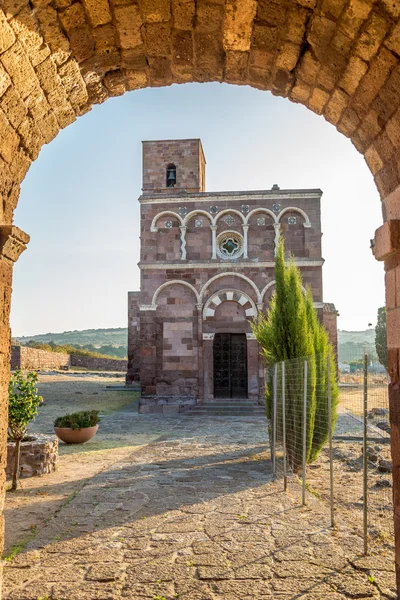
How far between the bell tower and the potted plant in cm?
1270

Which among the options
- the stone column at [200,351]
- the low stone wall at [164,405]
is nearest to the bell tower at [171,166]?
the stone column at [200,351]

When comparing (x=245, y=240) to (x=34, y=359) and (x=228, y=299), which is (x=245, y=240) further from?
(x=34, y=359)

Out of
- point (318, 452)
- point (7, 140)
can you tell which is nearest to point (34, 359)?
point (318, 452)

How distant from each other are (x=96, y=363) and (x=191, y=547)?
128 feet

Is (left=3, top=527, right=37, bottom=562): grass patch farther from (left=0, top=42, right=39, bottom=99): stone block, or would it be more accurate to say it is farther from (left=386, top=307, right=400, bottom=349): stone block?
(left=0, top=42, right=39, bottom=99): stone block

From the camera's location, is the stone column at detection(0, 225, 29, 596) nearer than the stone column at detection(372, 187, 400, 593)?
No

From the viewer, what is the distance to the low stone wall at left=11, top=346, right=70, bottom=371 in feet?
91.3

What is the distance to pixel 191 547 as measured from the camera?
5020 millimetres

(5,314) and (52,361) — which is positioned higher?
Answer: (5,314)

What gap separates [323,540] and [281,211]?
14626mm

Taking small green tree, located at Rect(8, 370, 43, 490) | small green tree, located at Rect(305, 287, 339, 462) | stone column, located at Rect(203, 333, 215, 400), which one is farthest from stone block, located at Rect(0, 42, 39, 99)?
stone column, located at Rect(203, 333, 215, 400)

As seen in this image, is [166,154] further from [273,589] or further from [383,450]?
[273,589]

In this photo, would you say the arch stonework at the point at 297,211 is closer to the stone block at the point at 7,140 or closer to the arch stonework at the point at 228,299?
the arch stonework at the point at 228,299

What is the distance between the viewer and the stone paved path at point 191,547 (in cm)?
406
